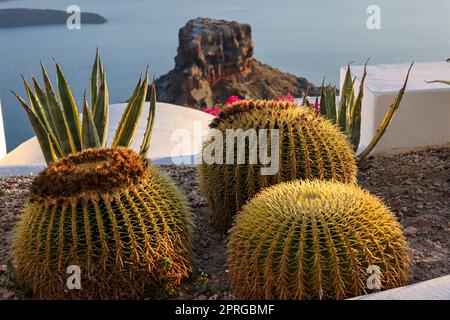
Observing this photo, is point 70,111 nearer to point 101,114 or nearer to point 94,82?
point 101,114

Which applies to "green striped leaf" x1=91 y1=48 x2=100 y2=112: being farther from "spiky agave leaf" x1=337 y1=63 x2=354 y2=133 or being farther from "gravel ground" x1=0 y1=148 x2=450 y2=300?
"spiky agave leaf" x1=337 y1=63 x2=354 y2=133

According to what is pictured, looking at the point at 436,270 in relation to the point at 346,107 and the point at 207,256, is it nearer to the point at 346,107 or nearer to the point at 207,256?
the point at 207,256

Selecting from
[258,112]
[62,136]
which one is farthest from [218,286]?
Answer: [62,136]

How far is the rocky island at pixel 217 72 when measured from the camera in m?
19.8

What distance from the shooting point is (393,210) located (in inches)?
145

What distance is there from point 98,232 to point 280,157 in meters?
0.97

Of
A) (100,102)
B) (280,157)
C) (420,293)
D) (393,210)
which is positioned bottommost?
(393,210)

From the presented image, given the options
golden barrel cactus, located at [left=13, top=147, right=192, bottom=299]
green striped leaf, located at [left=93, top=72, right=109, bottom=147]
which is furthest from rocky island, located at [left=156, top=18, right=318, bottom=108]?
golden barrel cactus, located at [left=13, top=147, right=192, bottom=299]

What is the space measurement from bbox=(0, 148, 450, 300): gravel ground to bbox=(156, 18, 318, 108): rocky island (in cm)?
1439

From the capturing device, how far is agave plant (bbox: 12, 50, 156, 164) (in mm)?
3480

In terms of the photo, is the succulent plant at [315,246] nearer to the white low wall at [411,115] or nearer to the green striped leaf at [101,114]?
the green striped leaf at [101,114]

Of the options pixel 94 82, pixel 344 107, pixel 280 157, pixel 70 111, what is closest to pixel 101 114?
pixel 70 111

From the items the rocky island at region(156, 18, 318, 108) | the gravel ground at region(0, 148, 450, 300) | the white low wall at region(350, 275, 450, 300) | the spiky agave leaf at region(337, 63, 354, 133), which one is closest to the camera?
the white low wall at region(350, 275, 450, 300)

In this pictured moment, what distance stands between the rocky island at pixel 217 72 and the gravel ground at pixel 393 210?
47.2 ft
